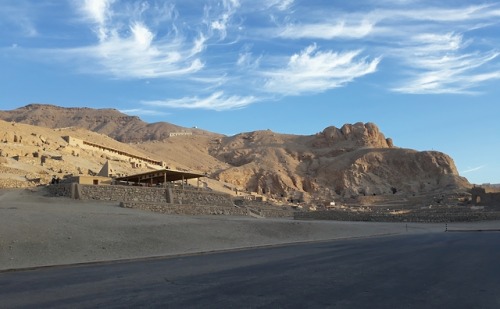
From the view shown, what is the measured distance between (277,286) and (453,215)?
40.3m

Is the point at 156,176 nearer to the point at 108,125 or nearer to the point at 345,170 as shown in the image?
the point at 345,170

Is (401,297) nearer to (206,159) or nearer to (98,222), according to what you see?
(98,222)

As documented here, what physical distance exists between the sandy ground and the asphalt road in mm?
1910

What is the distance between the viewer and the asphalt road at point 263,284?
27.5 ft

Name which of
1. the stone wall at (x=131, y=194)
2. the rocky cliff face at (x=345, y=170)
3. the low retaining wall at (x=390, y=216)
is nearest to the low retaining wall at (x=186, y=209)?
the stone wall at (x=131, y=194)

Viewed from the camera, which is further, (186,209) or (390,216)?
(390,216)

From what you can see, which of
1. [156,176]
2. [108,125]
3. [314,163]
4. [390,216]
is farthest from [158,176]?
[108,125]

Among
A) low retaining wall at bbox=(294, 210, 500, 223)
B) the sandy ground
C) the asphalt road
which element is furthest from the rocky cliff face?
the asphalt road

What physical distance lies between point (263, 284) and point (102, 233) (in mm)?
11404

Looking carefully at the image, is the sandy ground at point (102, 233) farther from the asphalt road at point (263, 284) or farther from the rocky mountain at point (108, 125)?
the rocky mountain at point (108, 125)

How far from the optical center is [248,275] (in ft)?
39.3

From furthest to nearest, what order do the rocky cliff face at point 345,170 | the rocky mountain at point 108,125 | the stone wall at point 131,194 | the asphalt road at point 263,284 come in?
the rocky mountain at point 108,125
the rocky cliff face at point 345,170
the stone wall at point 131,194
the asphalt road at point 263,284

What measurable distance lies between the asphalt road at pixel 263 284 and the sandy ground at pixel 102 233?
1.91m

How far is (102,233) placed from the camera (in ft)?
65.1
